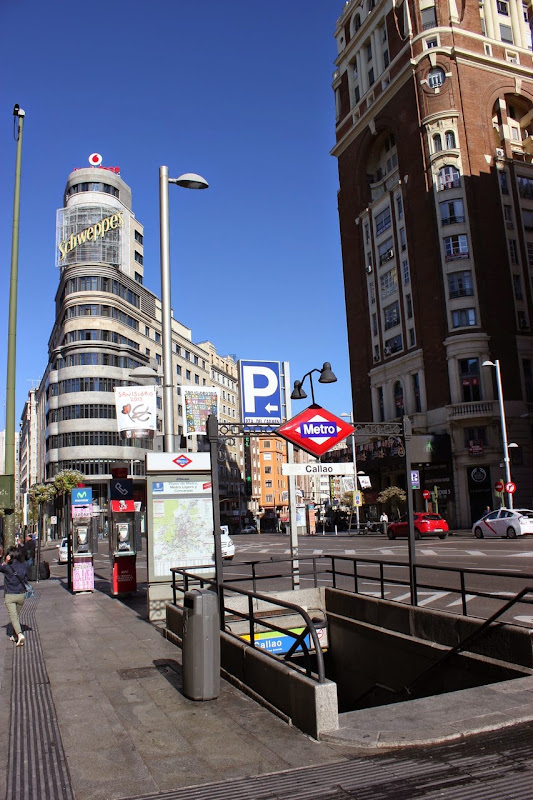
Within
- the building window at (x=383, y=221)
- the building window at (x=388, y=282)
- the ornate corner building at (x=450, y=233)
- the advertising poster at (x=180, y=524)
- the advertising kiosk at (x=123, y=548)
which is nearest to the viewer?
the advertising poster at (x=180, y=524)

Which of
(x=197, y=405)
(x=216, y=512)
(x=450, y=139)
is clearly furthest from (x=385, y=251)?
(x=216, y=512)

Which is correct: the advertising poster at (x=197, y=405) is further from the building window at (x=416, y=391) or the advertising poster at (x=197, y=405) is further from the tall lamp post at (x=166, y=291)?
the building window at (x=416, y=391)

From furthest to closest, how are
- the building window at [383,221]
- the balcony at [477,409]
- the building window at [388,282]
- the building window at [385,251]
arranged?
the building window at [383,221] → the building window at [385,251] → the building window at [388,282] → the balcony at [477,409]

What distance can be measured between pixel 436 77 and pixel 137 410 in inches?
1901

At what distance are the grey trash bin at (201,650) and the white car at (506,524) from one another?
26.2 m

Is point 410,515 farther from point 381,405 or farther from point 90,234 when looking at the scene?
point 90,234

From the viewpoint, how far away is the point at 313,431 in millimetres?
11305

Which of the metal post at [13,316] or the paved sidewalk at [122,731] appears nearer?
the paved sidewalk at [122,731]

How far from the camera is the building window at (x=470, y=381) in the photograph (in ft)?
156

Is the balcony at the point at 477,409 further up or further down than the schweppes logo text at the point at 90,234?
further down

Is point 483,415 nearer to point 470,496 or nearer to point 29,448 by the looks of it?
point 470,496

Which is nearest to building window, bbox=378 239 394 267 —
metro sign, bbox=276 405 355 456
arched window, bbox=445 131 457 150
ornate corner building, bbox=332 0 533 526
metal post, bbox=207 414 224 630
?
ornate corner building, bbox=332 0 533 526

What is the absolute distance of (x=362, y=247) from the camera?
61.1m

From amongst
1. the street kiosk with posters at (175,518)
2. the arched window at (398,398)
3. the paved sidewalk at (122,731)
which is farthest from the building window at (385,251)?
the paved sidewalk at (122,731)
